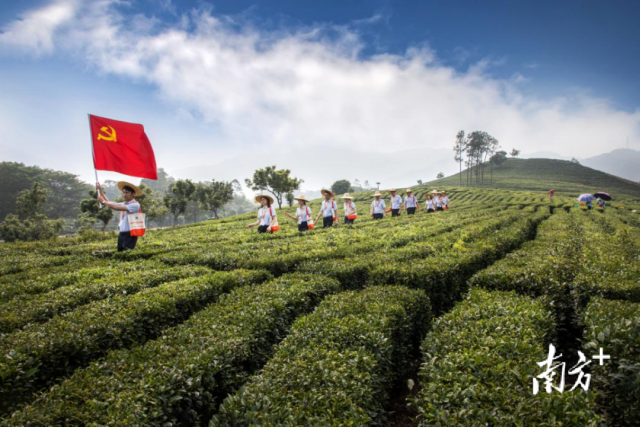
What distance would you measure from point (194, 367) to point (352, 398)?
1.96 metres

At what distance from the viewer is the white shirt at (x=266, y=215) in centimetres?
1422

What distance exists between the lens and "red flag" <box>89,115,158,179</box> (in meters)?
9.46

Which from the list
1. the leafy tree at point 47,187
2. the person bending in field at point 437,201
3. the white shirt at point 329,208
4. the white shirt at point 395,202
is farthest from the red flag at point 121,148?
the leafy tree at point 47,187

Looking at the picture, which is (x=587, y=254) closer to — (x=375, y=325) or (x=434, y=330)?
(x=434, y=330)

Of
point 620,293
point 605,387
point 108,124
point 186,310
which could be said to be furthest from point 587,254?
point 108,124

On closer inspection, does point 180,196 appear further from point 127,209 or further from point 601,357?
point 601,357

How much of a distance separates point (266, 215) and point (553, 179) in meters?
107

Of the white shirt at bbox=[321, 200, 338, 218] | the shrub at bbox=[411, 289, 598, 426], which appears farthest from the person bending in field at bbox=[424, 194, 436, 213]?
the shrub at bbox=[411, 289, 598, 426]

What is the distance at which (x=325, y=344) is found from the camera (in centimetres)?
404

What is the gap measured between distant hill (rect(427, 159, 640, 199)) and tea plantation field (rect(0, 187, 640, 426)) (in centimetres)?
8113

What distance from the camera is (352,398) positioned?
3.10m

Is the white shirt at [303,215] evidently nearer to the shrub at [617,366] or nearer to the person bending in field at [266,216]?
the person bending in field at [266,216]

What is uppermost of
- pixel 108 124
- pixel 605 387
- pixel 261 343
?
pixel 108 124

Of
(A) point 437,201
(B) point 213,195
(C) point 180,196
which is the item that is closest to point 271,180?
(B) point 213,195
